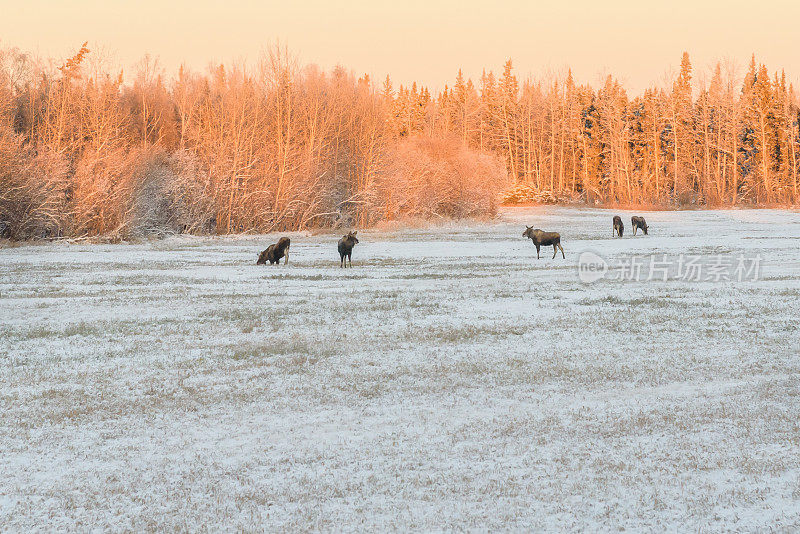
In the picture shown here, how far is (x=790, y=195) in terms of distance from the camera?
85688 mm

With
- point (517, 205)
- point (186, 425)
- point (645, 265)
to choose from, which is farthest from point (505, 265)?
point (517, 205)

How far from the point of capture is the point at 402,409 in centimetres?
790

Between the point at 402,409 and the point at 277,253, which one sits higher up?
the point at 277,253

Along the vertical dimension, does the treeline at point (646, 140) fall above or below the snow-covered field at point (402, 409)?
above

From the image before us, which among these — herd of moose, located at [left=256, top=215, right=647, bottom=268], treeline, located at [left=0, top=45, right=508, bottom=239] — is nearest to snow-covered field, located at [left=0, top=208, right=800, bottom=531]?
herd of moose, located at [left=256, top=215, right=647, bottom=268]

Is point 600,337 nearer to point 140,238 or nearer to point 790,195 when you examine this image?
point 140,238

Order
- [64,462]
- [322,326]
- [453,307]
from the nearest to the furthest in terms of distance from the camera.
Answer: [64,462], [322,326], [453,307]

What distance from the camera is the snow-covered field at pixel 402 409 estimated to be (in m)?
5.34

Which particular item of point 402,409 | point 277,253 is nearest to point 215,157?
point 277,253

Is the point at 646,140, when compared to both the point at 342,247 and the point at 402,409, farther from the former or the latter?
the point at 402,409

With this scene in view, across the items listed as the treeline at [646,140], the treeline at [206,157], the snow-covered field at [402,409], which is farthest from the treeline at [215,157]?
the snow-covered field at [402,409]

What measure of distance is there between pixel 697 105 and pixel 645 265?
257 feet

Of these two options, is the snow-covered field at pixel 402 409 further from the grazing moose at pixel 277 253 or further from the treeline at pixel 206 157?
the treeline at pixel 206 157

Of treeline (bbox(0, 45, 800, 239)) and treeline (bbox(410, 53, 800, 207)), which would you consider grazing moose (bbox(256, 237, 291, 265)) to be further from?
treeline (bbox(410, 53, 800, 207))
